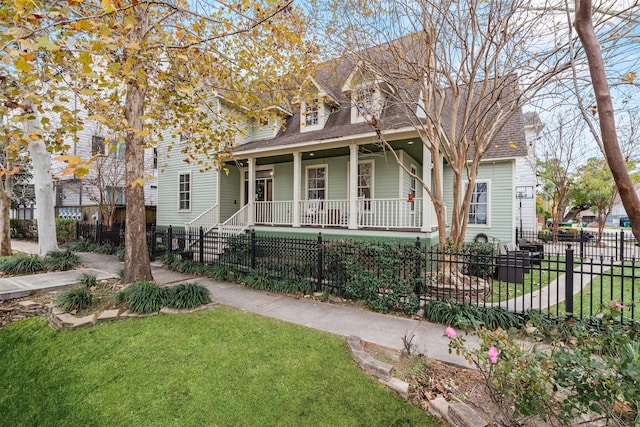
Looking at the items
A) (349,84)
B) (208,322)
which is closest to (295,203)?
(349,84)

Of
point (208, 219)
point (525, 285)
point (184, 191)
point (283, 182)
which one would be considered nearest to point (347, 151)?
point (283, 182)

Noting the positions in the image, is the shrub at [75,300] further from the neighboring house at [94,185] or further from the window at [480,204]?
the window at [480,204]

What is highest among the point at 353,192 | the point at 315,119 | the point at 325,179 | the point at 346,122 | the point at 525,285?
the point at 315,119

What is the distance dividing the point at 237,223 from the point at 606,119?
12.3 metres

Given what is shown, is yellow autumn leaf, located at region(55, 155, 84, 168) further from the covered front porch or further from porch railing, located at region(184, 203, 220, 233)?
porch railing, located at region(184, 203, 220, 233)

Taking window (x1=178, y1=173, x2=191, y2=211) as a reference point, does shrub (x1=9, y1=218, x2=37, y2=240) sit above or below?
below

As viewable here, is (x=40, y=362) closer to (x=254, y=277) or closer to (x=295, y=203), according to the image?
(x=254, y=277)

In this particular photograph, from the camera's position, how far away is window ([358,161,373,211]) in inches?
470

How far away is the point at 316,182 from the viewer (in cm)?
1322

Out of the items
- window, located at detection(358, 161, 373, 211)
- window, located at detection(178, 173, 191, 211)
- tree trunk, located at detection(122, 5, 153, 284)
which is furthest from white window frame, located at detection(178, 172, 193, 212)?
window, located at detection(358, 161, 373, 211)

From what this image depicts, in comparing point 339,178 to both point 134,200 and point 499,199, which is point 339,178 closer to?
point 499,199

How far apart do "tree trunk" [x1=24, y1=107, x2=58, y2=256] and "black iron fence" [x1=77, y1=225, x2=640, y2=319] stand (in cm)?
517

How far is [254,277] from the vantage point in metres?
7.71

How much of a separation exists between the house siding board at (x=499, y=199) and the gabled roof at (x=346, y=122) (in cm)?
61
